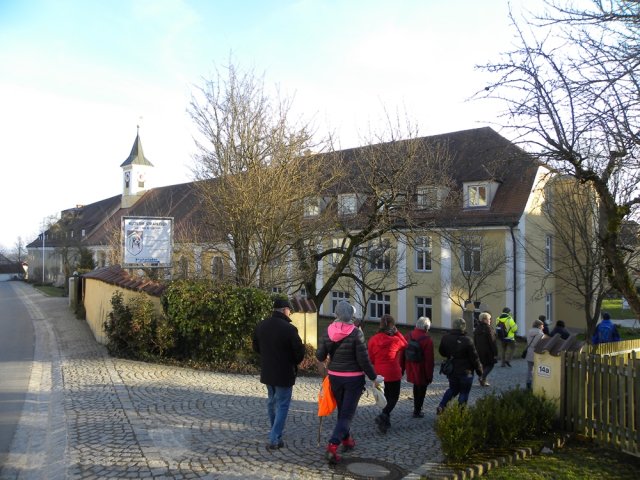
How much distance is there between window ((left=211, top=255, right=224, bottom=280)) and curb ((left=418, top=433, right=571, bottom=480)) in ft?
31.5

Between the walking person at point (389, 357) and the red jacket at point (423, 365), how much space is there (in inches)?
17.7

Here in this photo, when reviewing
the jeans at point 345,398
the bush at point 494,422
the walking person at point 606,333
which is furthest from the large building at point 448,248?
the jeans at point 345,398

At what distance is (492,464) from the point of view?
18.0ft

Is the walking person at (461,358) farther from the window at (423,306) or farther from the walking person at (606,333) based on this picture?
the window at (423,306)

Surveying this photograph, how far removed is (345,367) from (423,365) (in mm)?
2259

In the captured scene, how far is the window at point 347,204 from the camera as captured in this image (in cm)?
1756

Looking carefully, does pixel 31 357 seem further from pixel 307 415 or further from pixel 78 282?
pixel 78 282

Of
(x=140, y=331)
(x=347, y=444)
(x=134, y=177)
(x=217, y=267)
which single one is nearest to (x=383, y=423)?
(x=347, y=444)

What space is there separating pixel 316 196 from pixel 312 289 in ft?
11.7

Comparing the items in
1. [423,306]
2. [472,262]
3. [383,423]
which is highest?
[472,262]

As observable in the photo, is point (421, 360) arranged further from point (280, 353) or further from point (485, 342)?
point (485, 342)

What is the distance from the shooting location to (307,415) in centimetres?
771

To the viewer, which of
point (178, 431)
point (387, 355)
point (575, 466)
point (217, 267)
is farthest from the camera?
point (217, 267)

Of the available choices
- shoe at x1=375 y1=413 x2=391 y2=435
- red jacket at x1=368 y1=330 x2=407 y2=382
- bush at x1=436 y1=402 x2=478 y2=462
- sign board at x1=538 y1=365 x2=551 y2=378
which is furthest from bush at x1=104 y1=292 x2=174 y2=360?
sign board at x1=538 y1=365 x2=551 y2=378
